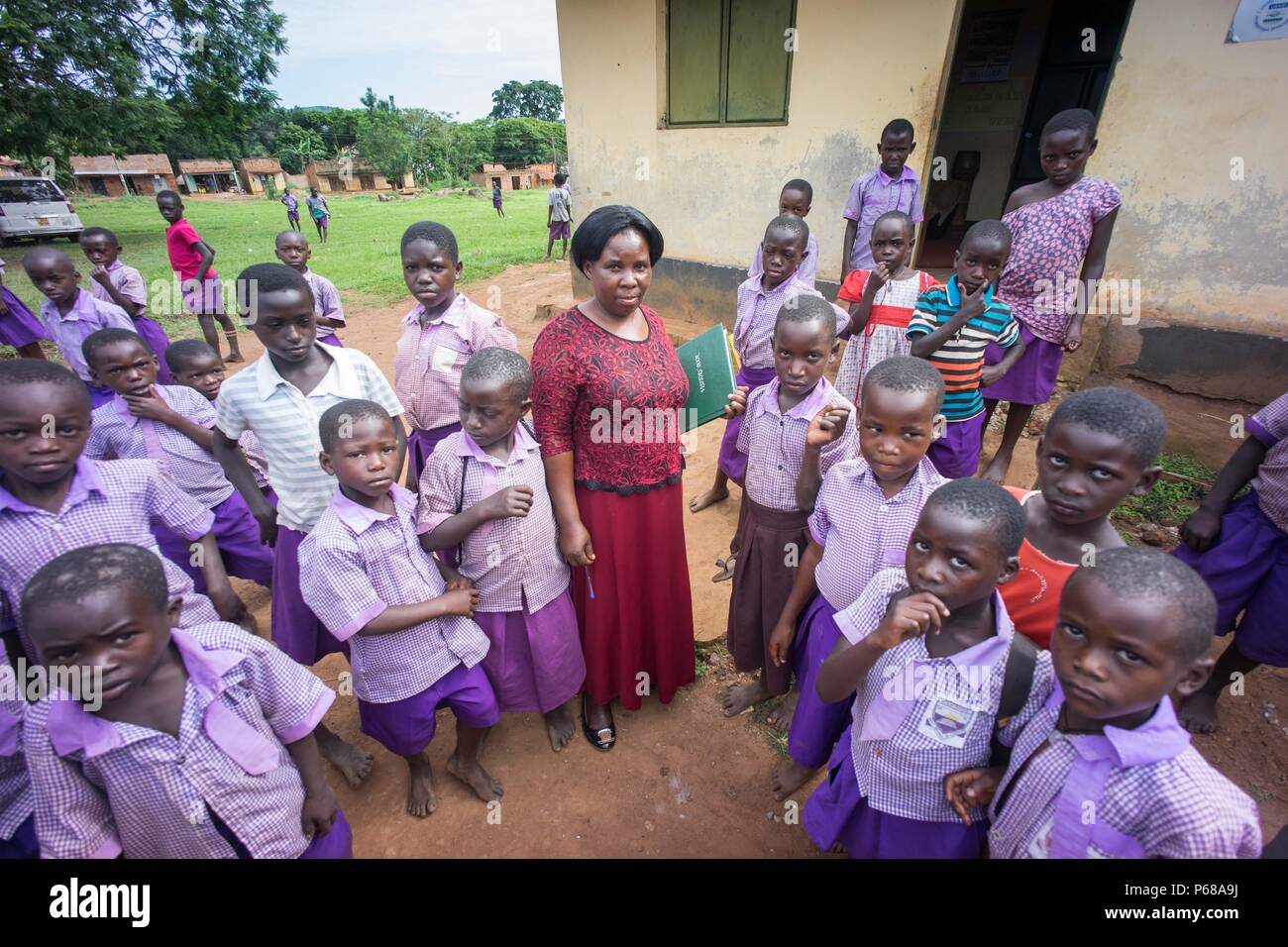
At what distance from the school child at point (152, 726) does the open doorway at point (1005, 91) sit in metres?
8.01

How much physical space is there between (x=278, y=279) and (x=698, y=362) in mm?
1577

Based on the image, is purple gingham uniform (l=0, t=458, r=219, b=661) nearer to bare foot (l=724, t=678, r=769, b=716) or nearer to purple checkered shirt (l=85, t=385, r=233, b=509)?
purple checkered shirt (l=85, t=385, r=233, b=509)

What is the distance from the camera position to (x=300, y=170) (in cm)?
4047

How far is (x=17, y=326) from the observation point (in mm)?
4973

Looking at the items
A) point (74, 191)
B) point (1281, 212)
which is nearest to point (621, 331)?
point (1281, 212)

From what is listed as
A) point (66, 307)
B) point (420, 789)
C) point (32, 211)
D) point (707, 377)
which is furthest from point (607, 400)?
point (32, 211)

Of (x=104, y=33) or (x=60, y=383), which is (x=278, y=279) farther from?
(x=104, y=33)

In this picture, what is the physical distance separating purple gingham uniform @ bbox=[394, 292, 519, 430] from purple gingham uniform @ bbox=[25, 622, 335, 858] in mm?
1676

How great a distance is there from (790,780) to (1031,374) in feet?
9.65

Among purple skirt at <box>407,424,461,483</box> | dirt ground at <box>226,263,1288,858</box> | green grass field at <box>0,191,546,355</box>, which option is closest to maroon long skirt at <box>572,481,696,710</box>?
dirt ground at <box>226,263,1288,858</box>

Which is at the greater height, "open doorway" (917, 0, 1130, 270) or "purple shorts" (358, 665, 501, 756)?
"open doorway" (917, 0, 1130, 270)

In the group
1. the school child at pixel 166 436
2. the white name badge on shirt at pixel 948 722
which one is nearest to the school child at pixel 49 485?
the school child at pixel 166 436

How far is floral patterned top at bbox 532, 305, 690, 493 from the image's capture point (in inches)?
79.9

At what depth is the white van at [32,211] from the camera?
15148 mm
